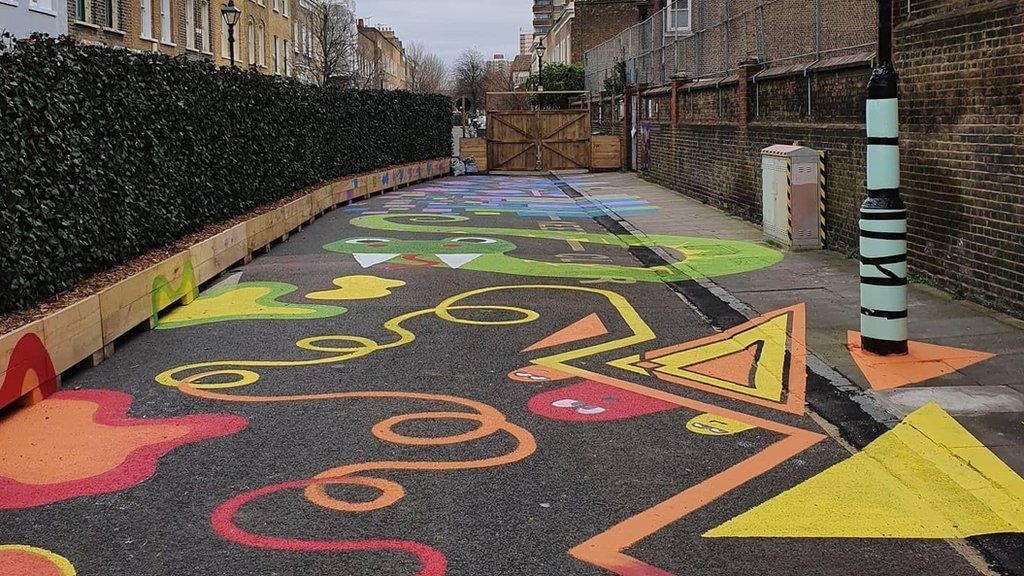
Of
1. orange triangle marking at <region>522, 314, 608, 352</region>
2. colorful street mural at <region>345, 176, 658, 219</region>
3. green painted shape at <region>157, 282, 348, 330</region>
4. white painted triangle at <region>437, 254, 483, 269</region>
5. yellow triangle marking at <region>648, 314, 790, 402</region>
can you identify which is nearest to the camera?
yellow triangle marking at <region>648, 314, 790, 402</region>

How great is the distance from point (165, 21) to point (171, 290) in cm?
3084

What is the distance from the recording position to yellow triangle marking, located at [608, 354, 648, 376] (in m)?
8.23

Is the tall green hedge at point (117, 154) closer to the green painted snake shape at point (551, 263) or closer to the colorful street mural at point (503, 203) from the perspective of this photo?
the green painted snake shape at point (551, 263)

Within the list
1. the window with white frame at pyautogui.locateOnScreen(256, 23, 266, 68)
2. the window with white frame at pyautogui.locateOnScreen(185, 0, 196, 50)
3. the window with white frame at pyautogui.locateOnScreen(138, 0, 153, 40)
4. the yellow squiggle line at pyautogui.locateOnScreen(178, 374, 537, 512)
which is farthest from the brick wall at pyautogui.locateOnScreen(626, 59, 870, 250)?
the window with white frame at pyautogui.locateOnScreen(256, 23, 266, 68)

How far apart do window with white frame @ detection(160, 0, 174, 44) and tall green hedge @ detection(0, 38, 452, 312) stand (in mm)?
19668

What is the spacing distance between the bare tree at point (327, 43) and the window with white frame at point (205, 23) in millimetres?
15325

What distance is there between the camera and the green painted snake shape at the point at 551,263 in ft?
44.8

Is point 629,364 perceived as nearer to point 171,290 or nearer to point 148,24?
point 171,290

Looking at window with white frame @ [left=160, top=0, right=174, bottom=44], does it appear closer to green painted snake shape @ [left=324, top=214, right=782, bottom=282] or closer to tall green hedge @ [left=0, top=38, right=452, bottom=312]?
tall green hedge @ [left=0, top=38, right=452, bottom=312]

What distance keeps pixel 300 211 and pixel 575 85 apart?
4084 centimetres

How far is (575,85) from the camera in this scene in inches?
2309

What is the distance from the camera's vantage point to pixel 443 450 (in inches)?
241

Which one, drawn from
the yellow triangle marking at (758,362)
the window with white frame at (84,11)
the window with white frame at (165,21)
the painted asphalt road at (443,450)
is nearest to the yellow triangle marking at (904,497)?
the painted asphalt road at (443,450)

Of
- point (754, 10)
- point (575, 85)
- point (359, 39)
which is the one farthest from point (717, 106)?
point (359, 39)
